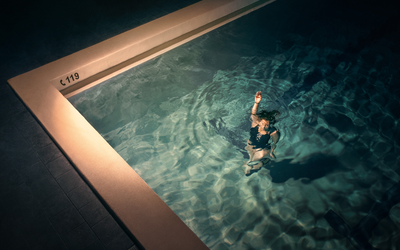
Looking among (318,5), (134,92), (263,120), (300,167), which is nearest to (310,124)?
(300,167)

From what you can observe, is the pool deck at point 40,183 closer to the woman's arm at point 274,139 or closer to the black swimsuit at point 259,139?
the black swimsuit at point 259,139

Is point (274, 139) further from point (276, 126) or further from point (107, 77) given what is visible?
point (107, 77)

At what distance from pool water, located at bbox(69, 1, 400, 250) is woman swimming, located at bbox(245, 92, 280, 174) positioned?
0.48 feet

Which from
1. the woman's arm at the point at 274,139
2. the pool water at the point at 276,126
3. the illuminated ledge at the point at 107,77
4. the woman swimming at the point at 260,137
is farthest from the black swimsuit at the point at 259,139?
the illuminated ledge at the point at 107,77

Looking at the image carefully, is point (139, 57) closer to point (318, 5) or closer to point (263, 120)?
point (263, 120)

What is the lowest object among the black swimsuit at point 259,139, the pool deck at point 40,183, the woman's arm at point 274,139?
the woman's arm at point 274,139

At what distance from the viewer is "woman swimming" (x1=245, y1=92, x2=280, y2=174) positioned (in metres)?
3.38

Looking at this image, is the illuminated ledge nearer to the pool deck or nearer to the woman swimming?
the pool deck

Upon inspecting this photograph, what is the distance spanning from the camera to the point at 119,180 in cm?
270

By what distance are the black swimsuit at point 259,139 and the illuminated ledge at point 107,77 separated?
169cm

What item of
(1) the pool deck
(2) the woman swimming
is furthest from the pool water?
(1) the pool deck

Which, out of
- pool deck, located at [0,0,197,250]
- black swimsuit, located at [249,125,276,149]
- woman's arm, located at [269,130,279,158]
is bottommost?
woman's arm, located at [269,130,279,158]

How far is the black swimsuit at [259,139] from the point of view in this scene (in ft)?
11.5

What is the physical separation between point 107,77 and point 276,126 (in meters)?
3.10
